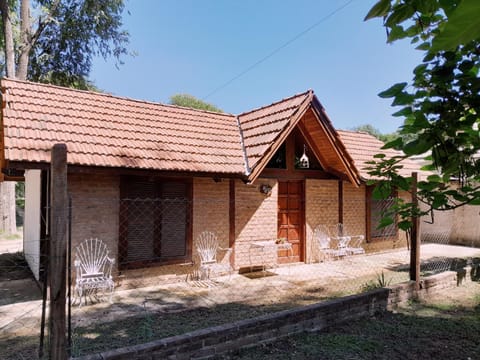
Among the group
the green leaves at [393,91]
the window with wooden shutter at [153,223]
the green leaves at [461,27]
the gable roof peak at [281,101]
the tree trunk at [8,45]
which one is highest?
the tree trunk at [8,45]

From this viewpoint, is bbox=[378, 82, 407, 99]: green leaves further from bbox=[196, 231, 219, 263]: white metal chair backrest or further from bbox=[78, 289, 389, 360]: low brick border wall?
bbox=[196, 231, 219, 263]: white metal chair backrest

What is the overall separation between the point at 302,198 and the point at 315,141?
1.83 metres

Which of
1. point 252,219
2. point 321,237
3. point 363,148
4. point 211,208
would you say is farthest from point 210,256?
point 363,148

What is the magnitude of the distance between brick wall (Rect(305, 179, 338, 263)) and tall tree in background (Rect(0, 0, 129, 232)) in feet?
48.6

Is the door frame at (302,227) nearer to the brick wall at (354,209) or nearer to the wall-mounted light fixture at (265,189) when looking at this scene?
the wall-mounted light fixture at (265,189)

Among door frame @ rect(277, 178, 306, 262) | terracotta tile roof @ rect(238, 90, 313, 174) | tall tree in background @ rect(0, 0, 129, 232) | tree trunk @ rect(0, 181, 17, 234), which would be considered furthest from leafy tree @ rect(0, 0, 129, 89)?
door frame @ rect(277, 178, 306, 262)

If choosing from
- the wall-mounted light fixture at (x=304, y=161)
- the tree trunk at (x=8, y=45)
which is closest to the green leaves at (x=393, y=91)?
the wall-mounted light fixture at (x=304, y=161)

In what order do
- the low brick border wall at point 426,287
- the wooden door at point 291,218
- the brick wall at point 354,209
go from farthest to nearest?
the brick wall at point 354,209
the wooden door at point 291,218
the low brick border wall at point 426,287

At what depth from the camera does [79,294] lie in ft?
23.1

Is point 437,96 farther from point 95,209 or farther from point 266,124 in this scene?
point 266,124

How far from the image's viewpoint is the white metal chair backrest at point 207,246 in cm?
866

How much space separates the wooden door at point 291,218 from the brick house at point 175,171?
31mm

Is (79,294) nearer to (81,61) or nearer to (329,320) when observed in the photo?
(329,320)

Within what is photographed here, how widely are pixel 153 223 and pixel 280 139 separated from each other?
3.92 meters
